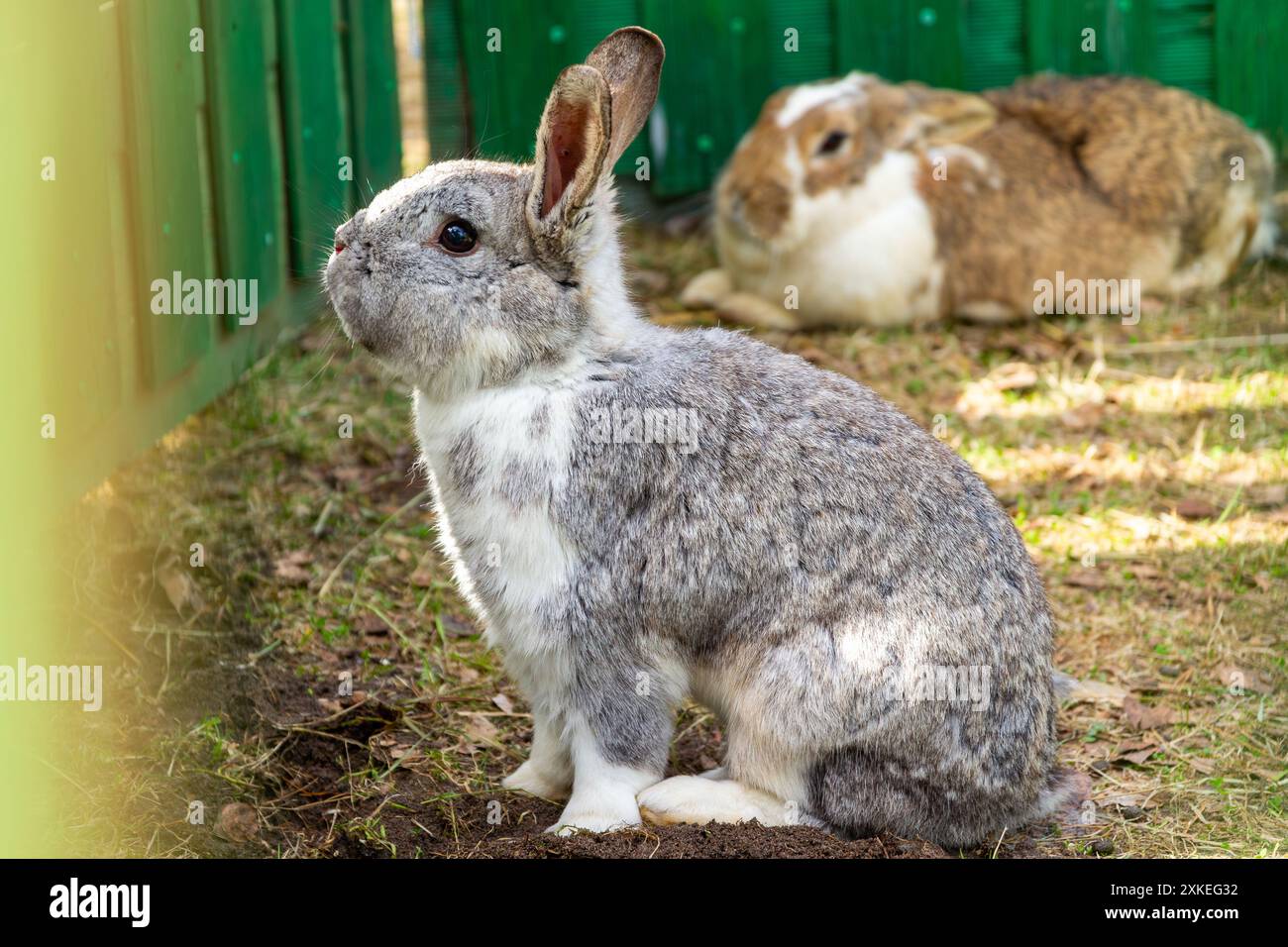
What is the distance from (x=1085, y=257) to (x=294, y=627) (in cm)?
519

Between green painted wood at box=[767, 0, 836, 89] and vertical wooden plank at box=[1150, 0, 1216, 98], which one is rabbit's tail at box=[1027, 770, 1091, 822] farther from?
vertical wooden plank at box=[1150, 0, 1216, 98]

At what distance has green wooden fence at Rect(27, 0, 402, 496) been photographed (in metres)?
4.21

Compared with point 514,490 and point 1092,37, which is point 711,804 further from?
point 1092,37

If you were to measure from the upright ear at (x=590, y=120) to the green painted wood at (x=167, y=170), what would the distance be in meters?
2.09

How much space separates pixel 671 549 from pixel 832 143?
4781 millimetres

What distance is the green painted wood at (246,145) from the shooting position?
6.31m

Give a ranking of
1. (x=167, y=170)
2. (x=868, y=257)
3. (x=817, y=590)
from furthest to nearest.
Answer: (x=868, y=257) → (x=167, y=170) → (x=817, y=590)

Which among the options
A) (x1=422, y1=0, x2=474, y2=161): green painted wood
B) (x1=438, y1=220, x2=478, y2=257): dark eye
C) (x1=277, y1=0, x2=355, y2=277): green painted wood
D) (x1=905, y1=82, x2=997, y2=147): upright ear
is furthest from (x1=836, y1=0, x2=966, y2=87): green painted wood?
(x1=438, y1=220, x2=478, y2=257): dark eye

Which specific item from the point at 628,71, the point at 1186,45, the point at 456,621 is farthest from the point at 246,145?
the point at 1186,45

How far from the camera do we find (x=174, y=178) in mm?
5723

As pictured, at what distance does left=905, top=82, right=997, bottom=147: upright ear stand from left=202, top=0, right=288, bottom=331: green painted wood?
341cm

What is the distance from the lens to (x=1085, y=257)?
27.6 ft
